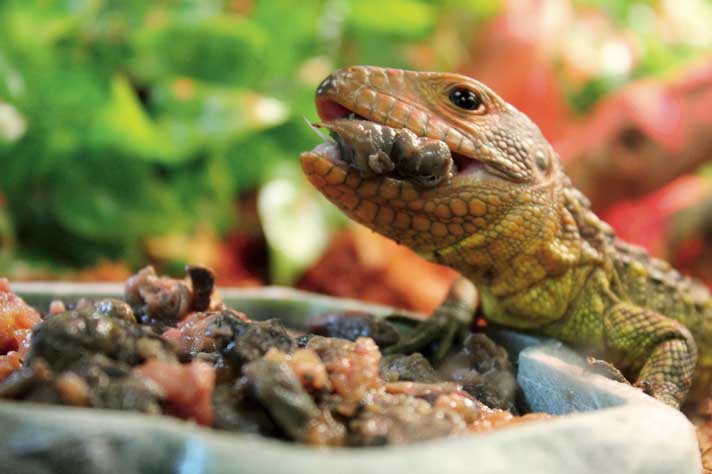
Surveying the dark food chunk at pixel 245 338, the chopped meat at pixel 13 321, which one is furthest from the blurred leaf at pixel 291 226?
the dark food chunk at pixel 245 338

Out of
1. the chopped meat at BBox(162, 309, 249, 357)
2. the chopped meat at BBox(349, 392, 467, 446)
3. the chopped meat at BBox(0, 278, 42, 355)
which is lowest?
the chopped meat at BBox(0, 278, 42, 355)

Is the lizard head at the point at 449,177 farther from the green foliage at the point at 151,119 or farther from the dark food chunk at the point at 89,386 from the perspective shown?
the green foliage at the point at 151,119

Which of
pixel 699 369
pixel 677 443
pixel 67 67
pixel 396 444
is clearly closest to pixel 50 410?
pixel 396 444

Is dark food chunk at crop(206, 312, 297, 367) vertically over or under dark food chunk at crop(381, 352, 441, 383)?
over

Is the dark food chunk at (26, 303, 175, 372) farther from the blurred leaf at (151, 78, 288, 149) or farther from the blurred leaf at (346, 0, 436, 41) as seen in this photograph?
the blurred leaf at (346, 0, 436, 41)

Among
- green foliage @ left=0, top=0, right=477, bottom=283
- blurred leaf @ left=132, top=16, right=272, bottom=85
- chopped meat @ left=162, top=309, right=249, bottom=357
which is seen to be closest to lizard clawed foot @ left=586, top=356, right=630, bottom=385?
chopped meat @ left=162, top=309, right=249, bottom=357

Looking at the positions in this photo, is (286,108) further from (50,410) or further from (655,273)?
(50,410)

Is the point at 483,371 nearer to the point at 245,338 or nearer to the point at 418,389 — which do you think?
the point at 418,389
